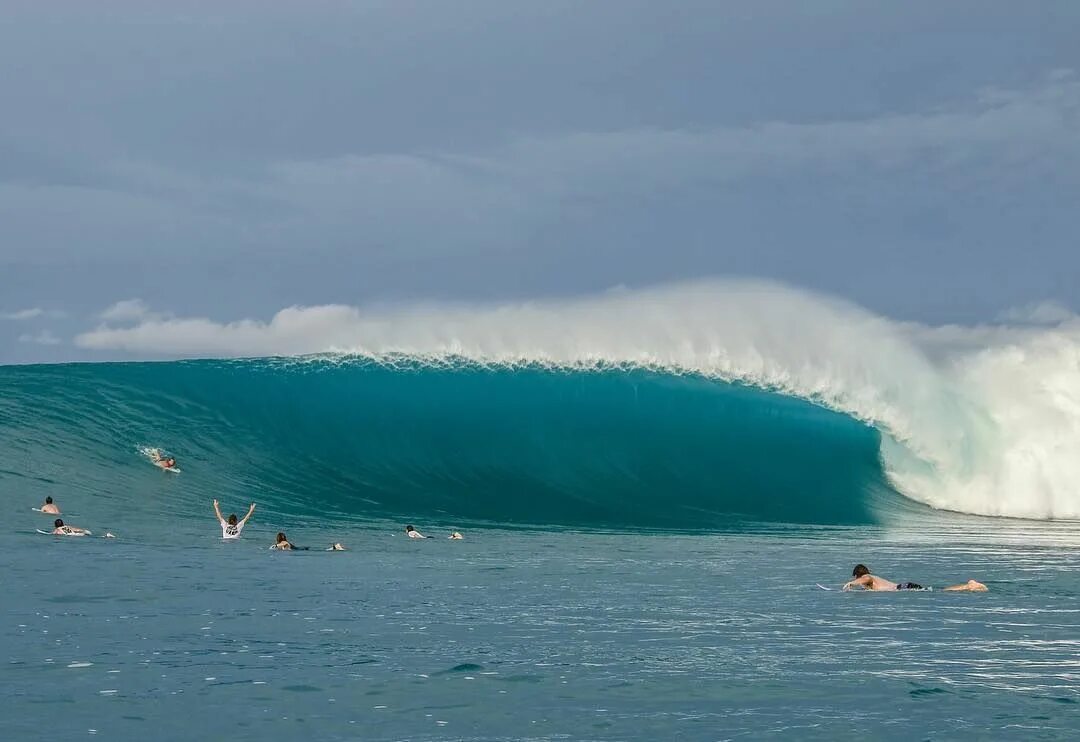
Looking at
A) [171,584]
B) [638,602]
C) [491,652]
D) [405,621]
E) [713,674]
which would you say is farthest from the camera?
[171,584]

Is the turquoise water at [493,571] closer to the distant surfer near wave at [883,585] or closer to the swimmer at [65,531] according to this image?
the distant surfer near wave at [883,585]

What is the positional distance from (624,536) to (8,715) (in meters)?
15.2

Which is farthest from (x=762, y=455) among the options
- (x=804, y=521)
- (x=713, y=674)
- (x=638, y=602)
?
(x=713, y=674)

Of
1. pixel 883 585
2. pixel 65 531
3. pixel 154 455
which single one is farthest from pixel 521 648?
pixel 154 455

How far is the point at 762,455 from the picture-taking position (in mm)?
29953

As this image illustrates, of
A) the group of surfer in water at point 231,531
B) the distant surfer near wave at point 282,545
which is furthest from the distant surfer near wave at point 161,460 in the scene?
the distant surfer near wave at point 282,545

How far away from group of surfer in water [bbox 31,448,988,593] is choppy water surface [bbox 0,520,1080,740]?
0.36 meters

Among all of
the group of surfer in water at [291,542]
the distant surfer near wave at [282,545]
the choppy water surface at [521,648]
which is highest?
the group of surfer in water at [291,542]

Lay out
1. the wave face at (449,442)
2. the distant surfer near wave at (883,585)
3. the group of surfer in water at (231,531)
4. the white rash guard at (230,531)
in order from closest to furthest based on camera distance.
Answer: the distant surfer near wave at (883,585) < the group of surfer in water at (231,531) < the white rash guard at (230,531) < the wave face at (449,442)

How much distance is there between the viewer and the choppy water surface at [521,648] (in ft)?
23.3

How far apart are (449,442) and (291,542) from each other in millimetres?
10867

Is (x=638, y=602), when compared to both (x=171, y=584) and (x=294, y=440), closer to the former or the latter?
(x=171, y=584)

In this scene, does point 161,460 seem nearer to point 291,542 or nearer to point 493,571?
point 291,542

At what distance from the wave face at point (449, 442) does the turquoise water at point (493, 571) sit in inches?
3.9
